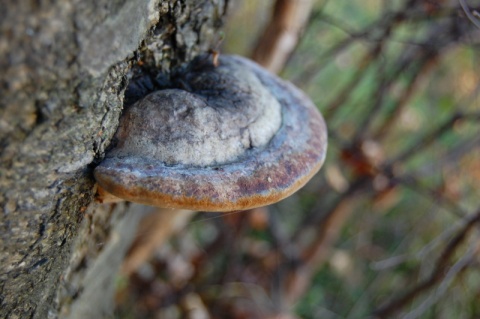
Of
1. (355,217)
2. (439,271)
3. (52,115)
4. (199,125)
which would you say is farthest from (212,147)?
(355,217)

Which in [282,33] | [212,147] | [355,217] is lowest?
[355,217]

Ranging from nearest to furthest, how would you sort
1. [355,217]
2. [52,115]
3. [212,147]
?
[52,115] → [212,147] → [355,217]

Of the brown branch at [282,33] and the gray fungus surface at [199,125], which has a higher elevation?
the gray fungus surface at [199,125]

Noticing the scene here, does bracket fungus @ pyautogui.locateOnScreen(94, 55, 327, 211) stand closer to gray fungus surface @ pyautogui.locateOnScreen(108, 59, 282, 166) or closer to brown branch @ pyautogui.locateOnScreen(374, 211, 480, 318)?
gray fungus surface @ pyautogui.locateOnScreen(108, 59, 282, 166)

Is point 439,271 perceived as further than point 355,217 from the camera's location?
No

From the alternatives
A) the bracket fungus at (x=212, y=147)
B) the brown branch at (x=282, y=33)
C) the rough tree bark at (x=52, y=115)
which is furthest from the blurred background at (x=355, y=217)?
the rough tree bark at (x=52, y=115)

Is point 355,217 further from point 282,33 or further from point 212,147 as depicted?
point 212,147

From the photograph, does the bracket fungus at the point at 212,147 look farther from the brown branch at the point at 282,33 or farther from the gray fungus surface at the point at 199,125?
the brown branch at the point at 282,33

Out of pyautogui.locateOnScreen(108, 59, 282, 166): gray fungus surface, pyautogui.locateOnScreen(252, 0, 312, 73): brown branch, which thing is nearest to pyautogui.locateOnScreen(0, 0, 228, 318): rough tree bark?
pyautogui.locateOnScreen(108, 59, 282, 166): gray fungus surface
